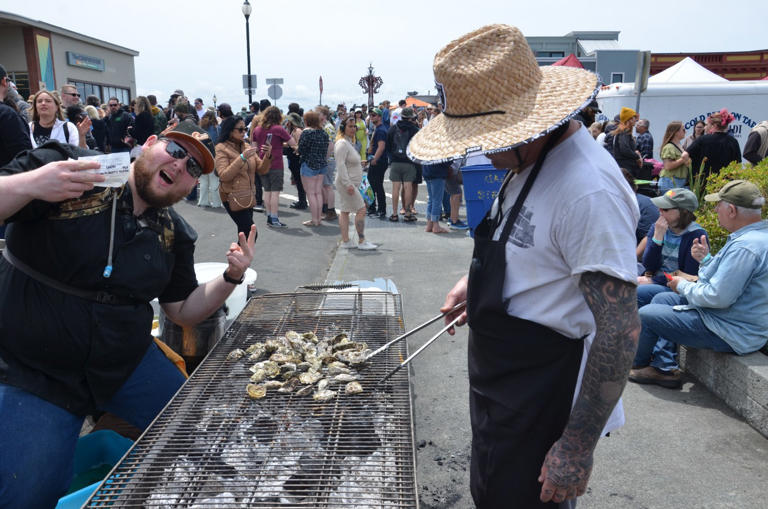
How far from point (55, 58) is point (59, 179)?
3095 centimetres

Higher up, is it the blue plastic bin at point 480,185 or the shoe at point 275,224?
the blue plastic bin at point 480,185

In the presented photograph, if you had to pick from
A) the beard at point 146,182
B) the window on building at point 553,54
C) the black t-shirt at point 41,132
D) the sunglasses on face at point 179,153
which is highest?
the window on building at point 553,54

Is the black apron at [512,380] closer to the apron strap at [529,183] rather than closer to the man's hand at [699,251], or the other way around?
the apron strap at [529,183]

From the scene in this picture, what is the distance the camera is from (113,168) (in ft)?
7.70

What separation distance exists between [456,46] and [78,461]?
2.87m

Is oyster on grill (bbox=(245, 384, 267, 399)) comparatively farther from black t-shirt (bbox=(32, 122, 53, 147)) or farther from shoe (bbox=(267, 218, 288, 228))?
shoe (bbox=(267, 218, 288, 228))

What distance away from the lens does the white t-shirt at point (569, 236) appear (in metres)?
1.53

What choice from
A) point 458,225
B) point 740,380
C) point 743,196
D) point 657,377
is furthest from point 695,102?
point 740,380

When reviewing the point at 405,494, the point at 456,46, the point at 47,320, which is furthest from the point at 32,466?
the point at 456,46

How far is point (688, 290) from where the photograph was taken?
3.95 meters

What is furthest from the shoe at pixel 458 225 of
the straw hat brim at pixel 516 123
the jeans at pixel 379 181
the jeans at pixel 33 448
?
the straw hat brim at pixel 516 123

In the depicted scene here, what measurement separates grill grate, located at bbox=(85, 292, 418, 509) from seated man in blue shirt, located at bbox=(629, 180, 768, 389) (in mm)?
1870

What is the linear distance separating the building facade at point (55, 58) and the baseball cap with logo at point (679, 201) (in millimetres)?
24503

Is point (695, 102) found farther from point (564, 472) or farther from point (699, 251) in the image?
point (564, 472)
